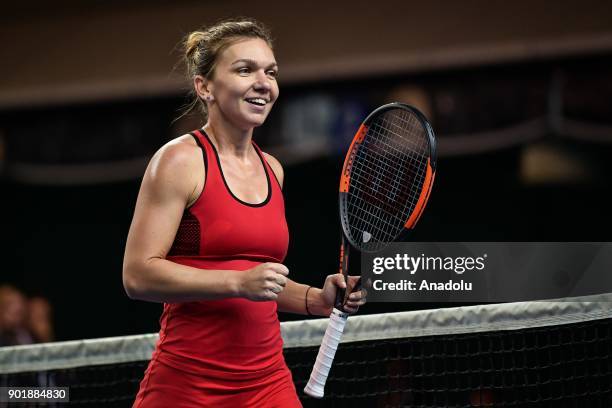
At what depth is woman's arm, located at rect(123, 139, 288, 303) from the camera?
1758mm

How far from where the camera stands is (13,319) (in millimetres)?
6234

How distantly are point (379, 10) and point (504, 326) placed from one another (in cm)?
376

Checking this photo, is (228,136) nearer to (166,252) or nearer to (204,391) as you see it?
(166,252)

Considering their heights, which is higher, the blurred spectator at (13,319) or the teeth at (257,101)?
the blurred spectator at (13,319)

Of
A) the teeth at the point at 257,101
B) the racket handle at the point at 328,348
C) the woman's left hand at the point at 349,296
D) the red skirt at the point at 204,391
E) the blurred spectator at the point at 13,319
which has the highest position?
the blurred spectator at the point at 13,319

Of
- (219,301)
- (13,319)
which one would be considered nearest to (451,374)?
(219,301)

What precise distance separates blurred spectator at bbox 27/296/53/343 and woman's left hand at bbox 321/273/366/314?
14.4 feet

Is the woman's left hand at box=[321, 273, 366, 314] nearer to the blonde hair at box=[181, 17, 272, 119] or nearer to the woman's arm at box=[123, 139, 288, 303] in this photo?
the woman's arm at box=[123, 139, 288, 303]

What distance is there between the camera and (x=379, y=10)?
19.9ft

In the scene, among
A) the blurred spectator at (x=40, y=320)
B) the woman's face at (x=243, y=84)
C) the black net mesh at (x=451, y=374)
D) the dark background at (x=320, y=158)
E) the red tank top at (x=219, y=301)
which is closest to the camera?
the red tank top at (x=219, y=301)

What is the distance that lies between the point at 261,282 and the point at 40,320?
16.4ft

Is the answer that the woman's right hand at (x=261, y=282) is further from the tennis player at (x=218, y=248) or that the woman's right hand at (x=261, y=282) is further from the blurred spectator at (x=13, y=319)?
the blurred spectator at (x=13, y=319)

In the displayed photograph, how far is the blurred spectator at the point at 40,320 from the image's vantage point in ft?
20.4

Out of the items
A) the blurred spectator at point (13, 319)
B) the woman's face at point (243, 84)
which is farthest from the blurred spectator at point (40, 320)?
the woman's face at point (243, 84)
